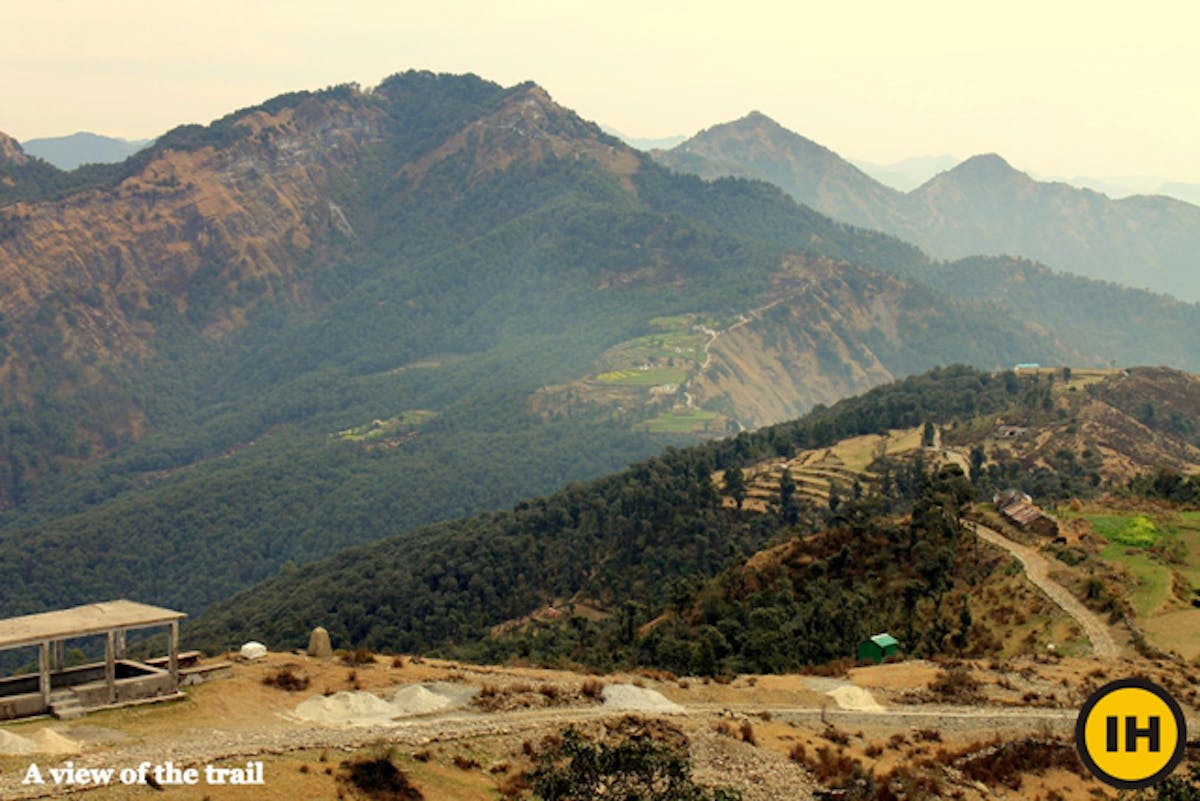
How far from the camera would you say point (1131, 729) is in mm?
16969

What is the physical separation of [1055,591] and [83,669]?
3644 centimetres

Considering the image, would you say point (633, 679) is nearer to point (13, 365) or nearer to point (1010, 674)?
point (1010, 674)

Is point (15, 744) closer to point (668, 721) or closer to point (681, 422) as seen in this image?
point (668, 721)

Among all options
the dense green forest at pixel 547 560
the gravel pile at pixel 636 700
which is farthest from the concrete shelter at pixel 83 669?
the dense green forest at pixel 547 560

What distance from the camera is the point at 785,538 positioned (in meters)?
64.2

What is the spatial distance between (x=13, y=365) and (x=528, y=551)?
145074 millimetres

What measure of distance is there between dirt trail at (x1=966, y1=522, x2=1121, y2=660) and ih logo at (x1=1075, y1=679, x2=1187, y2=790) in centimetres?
Answer: 2333

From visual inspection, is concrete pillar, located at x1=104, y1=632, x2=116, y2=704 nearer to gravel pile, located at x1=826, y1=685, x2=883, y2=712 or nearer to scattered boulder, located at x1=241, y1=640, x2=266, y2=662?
scattered boulder, located at x1=241, y1=640, x2=266, y2=662

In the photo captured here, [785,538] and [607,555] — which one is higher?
[785,538]

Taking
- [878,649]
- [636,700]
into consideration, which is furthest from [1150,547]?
[636,700]

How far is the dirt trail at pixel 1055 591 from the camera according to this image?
39750 mm

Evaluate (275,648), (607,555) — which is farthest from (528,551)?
(275,648)

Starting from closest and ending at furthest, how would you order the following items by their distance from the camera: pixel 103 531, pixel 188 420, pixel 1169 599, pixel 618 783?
pixel 618 783, pixel 1169 599, pixel 103 531, pixel 188 420

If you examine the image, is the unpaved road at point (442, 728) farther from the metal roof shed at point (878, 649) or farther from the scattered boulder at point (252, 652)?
the metal roof shed at point (878, 649)
